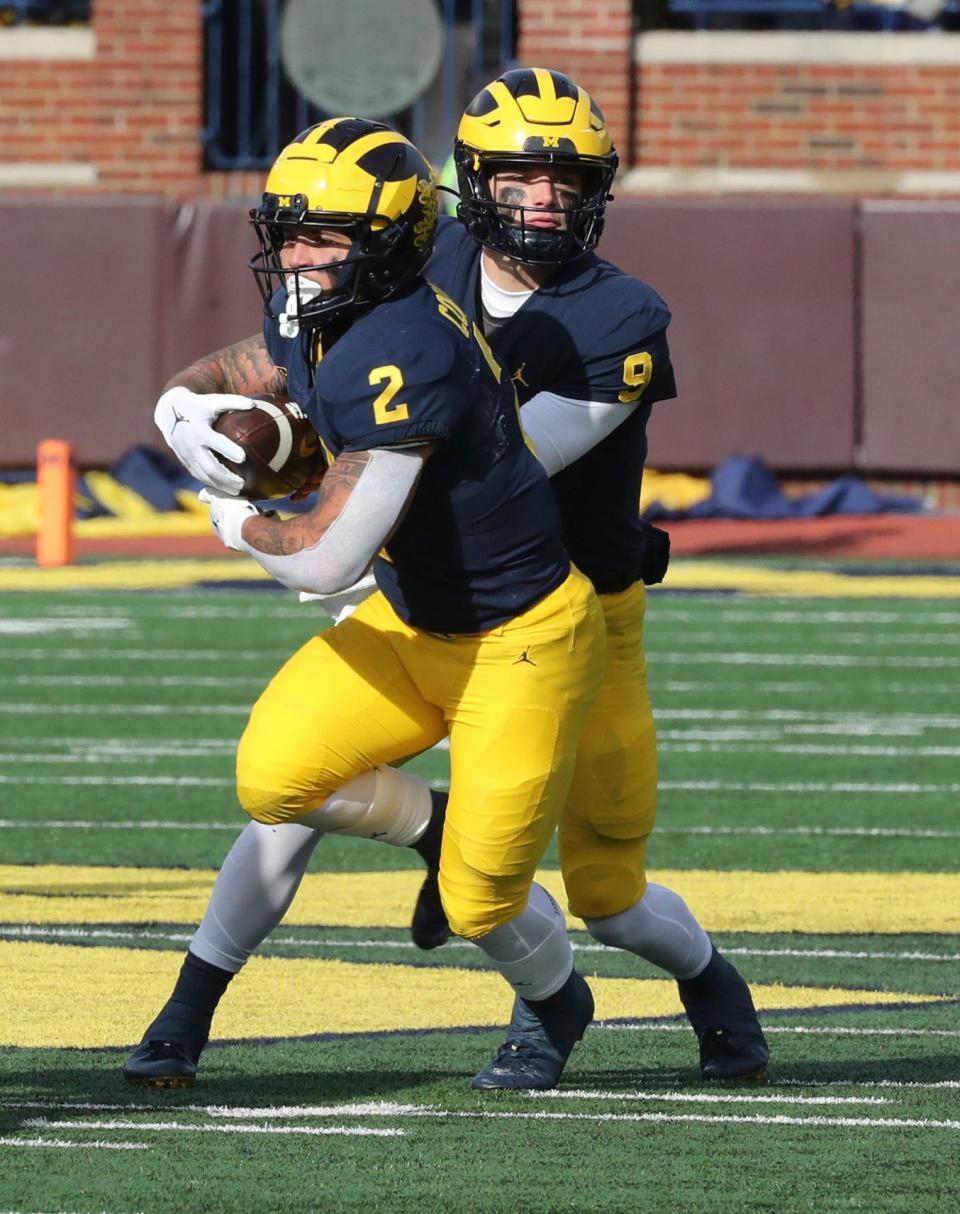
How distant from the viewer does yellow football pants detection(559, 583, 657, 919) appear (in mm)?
5262

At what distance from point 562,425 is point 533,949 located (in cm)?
99

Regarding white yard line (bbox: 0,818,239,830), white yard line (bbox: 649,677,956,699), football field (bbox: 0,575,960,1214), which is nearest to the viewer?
football field (bbox: 0,575,960,1214)

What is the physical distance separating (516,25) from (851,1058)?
662 inches

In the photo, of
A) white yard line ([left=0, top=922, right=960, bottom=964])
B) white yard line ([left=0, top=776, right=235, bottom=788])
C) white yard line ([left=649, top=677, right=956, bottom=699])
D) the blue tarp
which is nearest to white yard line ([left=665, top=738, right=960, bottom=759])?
white yard line ([left=649, top=677, right=956, bottom=699])

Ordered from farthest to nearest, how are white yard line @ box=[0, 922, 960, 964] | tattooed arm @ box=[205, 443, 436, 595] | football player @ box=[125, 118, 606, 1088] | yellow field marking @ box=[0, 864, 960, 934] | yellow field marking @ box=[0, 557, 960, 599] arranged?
yellow field marking @ box=[0, 557, 960, 599] → yellow field marking @ box=[0, 864, 960, 934] → white yard line @ box=[0, 922, 960, 964] → football player @ box=[125, 118, 606, 1088] → tattooed arm @ box=[205, 443, 436, 595]

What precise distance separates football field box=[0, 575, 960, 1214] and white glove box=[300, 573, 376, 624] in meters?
0.89

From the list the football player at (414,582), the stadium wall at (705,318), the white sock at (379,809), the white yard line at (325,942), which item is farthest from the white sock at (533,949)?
the stadium wall at (705,318)

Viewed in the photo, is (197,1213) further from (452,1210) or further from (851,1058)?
(851,1058)

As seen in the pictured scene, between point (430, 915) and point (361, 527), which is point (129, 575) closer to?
point (430, 915)

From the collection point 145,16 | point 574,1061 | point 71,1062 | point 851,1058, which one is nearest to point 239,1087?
point 71,1062

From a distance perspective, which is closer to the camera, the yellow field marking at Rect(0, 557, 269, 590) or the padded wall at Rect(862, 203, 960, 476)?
the yellow field marking at Rect(0, 557, 269, 590)

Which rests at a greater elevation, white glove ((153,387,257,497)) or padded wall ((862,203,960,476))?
white glove ((153,387,257,497))

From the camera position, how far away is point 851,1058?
18.1 feet

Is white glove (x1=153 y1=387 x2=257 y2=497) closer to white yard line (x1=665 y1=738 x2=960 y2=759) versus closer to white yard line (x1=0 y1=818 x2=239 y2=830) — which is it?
white yard line (x1=0 y1=818 x2=239 y2=830)
